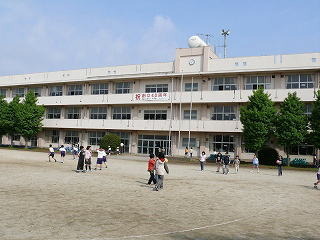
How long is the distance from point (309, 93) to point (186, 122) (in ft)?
46.3

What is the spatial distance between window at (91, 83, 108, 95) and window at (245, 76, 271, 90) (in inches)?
795

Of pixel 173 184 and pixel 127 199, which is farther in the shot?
pixel 173 184

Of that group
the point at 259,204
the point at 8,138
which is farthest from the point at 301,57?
the point at 8,138

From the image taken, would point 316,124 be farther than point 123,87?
No

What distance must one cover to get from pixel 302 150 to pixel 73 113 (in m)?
32.3

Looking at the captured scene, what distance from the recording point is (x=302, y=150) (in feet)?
118

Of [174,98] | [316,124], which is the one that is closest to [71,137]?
[174,98]

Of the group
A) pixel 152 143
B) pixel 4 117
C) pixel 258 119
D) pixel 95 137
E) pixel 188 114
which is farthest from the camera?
pixel 4 117

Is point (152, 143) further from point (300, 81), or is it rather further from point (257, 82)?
point (300, 81)

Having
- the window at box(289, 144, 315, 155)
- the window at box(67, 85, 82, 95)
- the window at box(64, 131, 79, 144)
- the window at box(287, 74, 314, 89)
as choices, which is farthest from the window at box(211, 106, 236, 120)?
the window at box(67, 85, 82, 95)

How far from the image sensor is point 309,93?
114ft

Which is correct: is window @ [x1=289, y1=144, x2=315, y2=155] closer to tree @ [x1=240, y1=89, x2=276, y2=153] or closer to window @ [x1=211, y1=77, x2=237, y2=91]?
tree @ [x1=240, y1=89, x2=276, y2=153]

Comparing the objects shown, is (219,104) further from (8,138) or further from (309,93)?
(8,138)

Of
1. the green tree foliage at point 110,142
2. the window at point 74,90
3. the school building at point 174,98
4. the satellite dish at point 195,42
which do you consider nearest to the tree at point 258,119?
the school building at point 174,98
